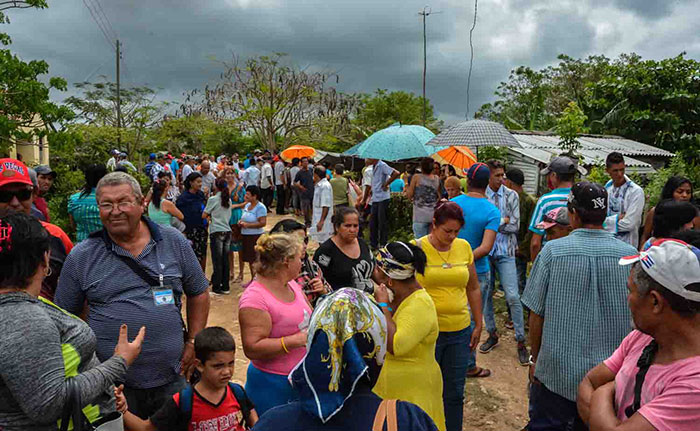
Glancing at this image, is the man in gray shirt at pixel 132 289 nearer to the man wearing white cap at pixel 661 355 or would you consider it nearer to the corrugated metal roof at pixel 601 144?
the man wearing white cap at pixel 661 355

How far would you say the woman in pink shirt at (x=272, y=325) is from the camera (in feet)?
9.89

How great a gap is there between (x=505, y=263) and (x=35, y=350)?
4.87m

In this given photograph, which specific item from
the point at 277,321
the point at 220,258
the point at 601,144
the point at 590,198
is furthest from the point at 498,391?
the point at 601,144

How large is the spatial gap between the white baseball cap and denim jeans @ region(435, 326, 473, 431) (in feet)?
6.94

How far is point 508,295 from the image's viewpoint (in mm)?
5699

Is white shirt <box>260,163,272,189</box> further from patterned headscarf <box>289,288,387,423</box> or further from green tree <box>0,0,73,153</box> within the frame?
patterned headscarf <box>289,288,387,423</box>

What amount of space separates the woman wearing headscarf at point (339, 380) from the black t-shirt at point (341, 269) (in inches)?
98.1

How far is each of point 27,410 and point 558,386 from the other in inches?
104

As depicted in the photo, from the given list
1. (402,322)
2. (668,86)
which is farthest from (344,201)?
(668,86)

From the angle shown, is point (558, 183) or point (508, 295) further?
point (508, 295)

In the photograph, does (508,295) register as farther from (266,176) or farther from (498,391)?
(266,176)

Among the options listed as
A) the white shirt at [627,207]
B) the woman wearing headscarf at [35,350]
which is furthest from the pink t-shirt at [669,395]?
the white shirt at [627,207]

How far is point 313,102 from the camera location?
110 feet

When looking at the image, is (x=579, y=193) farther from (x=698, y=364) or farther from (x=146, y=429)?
(x=146, y=429)
